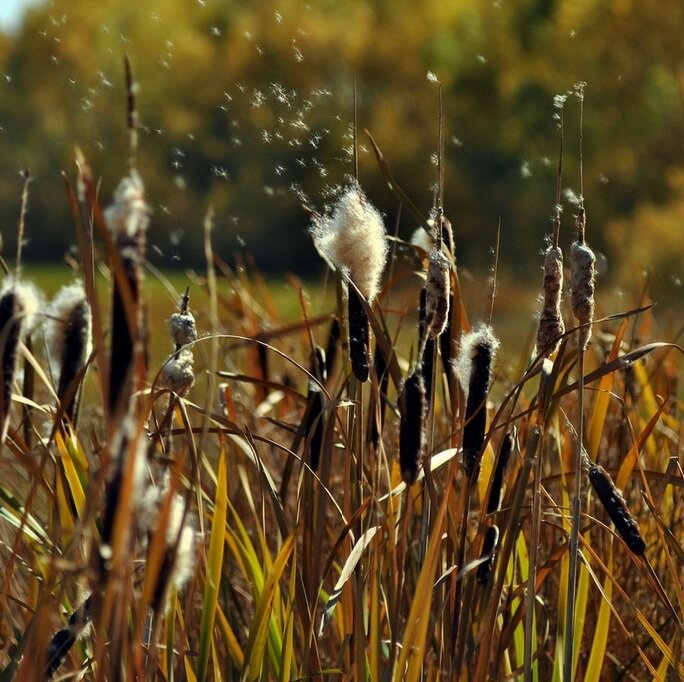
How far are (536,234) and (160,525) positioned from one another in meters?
17.3

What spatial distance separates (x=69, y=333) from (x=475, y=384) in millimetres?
392

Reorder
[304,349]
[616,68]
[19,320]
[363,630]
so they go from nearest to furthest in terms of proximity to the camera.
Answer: [19,320], [363,630], [304,349], [616,68]

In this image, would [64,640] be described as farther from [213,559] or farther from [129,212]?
[129,212]

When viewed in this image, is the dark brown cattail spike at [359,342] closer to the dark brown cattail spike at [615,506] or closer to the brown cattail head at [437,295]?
the brown cattail head at [437,295]

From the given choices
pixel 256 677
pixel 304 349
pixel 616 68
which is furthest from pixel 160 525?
pixel 616 68

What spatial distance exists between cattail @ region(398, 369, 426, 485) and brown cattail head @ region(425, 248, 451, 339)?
0.13 meters

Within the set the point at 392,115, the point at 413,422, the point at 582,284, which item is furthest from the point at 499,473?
the point at 392,115

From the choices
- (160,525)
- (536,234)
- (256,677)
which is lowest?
(256,677)

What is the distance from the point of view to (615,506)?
1.06 metres

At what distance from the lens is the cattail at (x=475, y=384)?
0.96m

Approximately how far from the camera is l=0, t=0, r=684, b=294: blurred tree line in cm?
1486

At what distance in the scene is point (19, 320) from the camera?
790mm

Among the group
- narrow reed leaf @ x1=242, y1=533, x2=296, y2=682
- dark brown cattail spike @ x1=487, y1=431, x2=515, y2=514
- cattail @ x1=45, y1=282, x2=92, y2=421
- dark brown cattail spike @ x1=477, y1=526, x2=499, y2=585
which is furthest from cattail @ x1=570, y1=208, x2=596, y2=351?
cattail @ x1=45, y1=282, x2=92, y2=421

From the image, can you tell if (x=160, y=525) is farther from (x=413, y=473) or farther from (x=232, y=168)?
(x=232, y=168)
